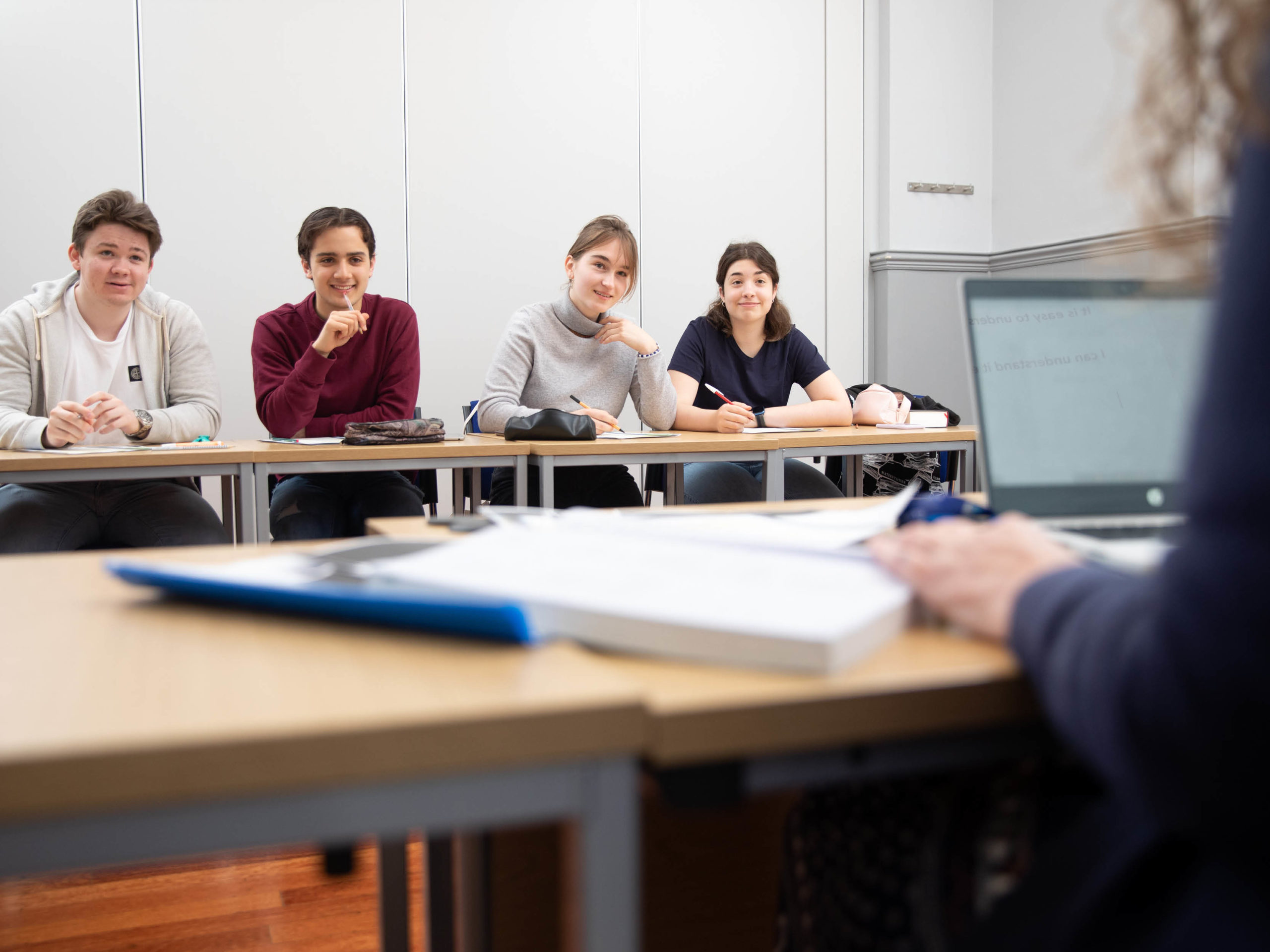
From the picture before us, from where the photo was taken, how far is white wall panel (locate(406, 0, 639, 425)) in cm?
446

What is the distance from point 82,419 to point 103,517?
0.23m

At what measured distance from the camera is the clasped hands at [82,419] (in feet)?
6.90

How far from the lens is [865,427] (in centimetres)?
300

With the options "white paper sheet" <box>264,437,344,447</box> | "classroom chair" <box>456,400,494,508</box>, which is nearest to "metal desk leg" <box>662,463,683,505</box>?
"classroom chair" <box>456,400,494,508</box>

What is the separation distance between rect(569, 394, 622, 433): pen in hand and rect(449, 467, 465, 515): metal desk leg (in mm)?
419

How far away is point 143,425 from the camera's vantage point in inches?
91.1

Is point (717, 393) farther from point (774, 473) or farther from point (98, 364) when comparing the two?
point (98, 364)

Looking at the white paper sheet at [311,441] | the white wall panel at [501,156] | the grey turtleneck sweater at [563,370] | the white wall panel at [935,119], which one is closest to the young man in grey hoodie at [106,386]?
the white paper sheet at [311,441]

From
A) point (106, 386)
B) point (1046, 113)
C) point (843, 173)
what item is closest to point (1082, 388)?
point (106, 386)

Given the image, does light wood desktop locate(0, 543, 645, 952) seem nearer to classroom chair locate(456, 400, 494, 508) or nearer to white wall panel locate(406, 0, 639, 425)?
classroom chair locate(456, 400, 494, 508)

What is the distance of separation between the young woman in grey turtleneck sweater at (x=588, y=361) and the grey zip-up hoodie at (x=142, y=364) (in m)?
0.77

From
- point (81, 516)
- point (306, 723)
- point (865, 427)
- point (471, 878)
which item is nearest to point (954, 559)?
point (306, 723)

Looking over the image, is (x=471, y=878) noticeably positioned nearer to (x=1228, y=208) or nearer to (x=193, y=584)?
(x=193, y=584)

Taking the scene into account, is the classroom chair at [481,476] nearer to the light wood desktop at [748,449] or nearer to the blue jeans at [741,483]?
the light wood desktop at [748,449]
